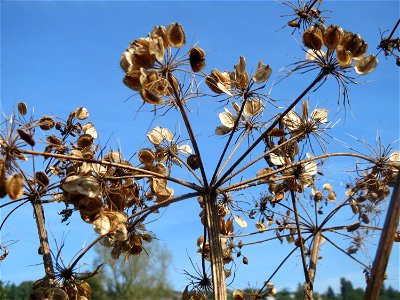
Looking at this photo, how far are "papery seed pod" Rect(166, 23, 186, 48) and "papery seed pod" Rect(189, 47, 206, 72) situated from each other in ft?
0.24

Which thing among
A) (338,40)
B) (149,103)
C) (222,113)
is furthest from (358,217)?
(149,103)

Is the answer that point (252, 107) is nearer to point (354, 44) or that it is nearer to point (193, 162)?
point (193, 162)

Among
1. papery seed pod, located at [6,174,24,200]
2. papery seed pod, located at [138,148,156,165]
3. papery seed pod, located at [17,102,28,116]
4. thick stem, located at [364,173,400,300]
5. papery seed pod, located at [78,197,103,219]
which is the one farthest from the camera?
papery seed pod, located at [17,102,28,116]

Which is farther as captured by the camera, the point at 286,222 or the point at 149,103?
the point at 286,222

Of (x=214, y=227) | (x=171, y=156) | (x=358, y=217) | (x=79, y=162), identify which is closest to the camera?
(x=214, y=227)

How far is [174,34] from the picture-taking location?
234 centimetres

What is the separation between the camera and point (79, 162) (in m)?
2.40

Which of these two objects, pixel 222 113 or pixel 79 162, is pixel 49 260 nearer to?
pixel 79 162

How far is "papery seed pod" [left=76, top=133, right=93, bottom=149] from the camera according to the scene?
268 cm

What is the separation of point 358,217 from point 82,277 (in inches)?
71.3

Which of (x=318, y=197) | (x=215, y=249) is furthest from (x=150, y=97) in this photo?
(x=318, y=197)

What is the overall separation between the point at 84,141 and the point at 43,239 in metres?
0.50

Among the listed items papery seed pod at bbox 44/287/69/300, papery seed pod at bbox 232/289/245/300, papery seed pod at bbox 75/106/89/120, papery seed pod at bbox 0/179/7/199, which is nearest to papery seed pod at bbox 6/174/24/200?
papery seed pod at bbox 0/179/7/199

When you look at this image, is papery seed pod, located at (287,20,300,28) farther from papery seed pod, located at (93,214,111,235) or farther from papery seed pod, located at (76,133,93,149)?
papery seed pod, located at (93,214,111,235)
